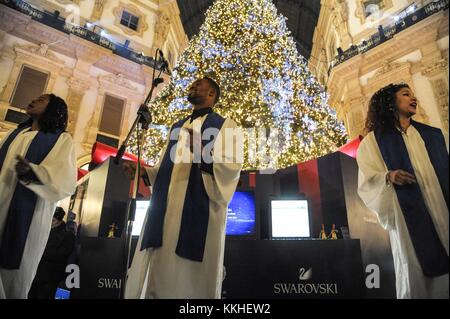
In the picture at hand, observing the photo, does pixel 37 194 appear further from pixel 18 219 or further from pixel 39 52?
pixel 39 52

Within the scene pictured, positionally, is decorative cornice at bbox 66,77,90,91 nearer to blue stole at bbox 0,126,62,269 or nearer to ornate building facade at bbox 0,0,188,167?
ornate building facade at bbox 0,0,188,167

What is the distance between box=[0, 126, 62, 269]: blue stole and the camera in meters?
2.13

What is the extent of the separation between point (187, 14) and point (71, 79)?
9879 millimetres

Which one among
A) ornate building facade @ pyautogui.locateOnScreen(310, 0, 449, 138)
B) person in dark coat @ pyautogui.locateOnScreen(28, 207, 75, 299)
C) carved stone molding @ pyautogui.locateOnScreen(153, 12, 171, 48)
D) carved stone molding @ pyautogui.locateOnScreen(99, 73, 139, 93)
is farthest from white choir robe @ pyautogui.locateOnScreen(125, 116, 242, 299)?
carved stone molding @ pyautogui.locateOnScreen(153, 12, 171, 48)

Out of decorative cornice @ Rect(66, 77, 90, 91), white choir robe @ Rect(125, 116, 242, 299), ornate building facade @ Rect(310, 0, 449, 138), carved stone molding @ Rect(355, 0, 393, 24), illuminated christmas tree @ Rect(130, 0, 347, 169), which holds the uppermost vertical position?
carved stone molding @ Rect(355, 0, 393, 24)

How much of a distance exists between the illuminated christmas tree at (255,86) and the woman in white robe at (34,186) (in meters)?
4.94

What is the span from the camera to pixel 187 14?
1866 centimetres

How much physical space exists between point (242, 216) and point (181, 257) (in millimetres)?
1909

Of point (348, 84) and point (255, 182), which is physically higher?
point (348, 84)

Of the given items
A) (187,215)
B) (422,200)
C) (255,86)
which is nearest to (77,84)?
(255,86)

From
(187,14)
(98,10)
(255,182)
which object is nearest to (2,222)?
(255,182)

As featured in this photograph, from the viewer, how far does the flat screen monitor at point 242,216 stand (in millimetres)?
3660

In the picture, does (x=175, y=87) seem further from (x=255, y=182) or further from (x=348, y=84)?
(x=348, y=84)

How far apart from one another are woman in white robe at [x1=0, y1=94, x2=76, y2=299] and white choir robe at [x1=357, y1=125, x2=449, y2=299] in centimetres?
230
